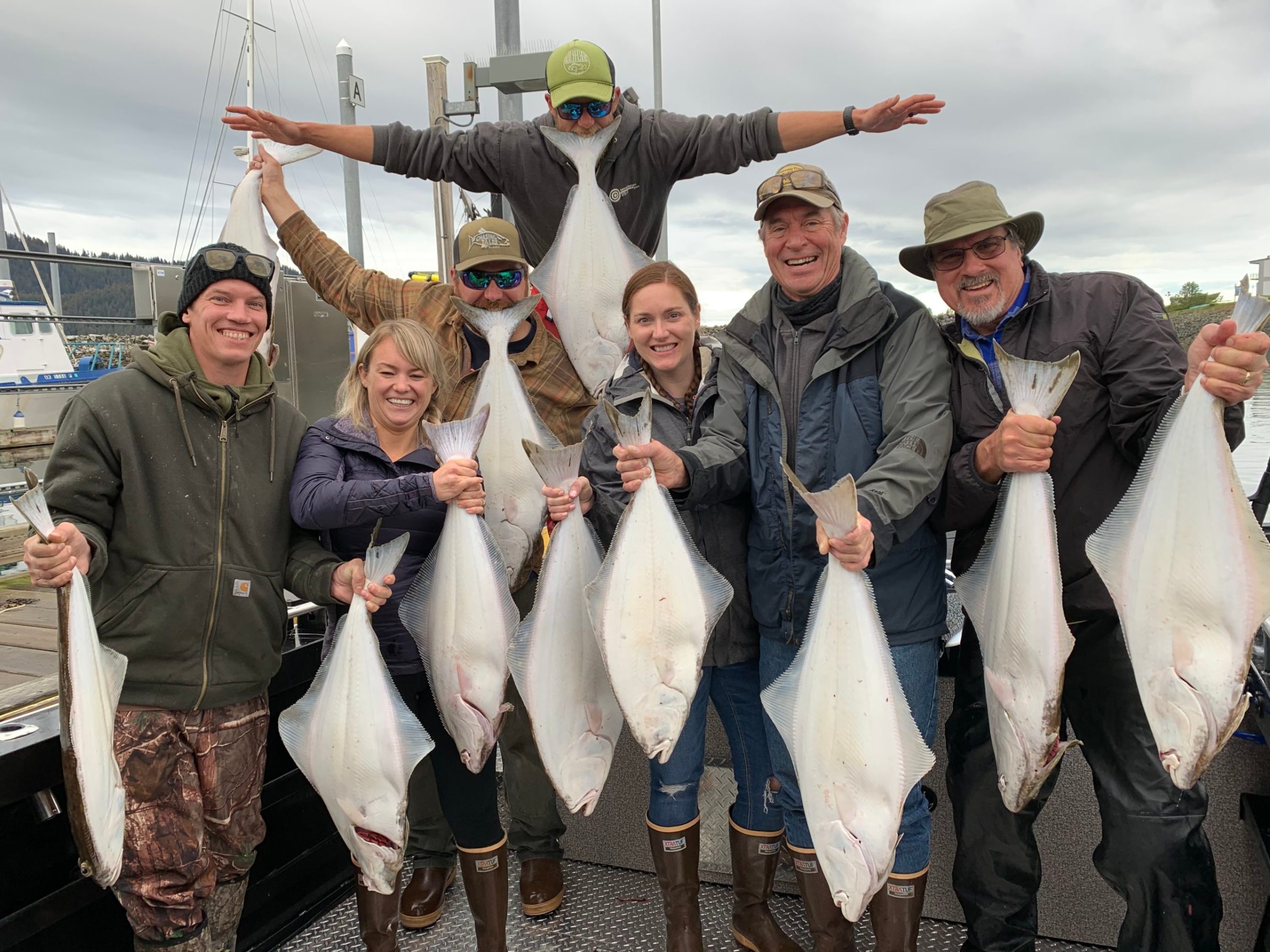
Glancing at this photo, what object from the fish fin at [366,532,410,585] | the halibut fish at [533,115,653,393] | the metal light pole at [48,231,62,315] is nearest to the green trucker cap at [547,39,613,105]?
the halibut fish at [533,115,653,393]

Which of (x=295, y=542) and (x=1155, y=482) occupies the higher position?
(x=1155, y=482)

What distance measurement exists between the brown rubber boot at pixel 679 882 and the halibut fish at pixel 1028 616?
100cm

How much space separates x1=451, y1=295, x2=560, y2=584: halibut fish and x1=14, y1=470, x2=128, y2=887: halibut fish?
3.69 ft

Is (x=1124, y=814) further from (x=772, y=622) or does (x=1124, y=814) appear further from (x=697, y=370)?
(x=697, y=370)

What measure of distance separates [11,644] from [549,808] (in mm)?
2120

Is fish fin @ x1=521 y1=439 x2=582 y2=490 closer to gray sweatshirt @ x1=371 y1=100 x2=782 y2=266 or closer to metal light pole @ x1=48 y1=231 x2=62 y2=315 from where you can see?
gray sweatshirt @ x1=371 y1=100 x2=782 y2=266

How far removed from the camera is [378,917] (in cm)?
247

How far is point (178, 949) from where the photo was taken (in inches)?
87.0

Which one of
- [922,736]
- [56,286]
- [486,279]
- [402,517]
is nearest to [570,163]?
[486,279]

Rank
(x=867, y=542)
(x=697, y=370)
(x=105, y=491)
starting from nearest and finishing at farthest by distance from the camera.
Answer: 1. (x=867, y=542)
2. (x=105, y=491)
3. (x=697, y=370)

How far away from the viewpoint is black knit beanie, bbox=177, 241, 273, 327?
2.29 m

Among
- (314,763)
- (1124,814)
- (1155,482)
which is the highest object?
(1155,482)

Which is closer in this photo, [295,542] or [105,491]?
[105,491]

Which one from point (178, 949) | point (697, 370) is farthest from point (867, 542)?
point (178, 949)
